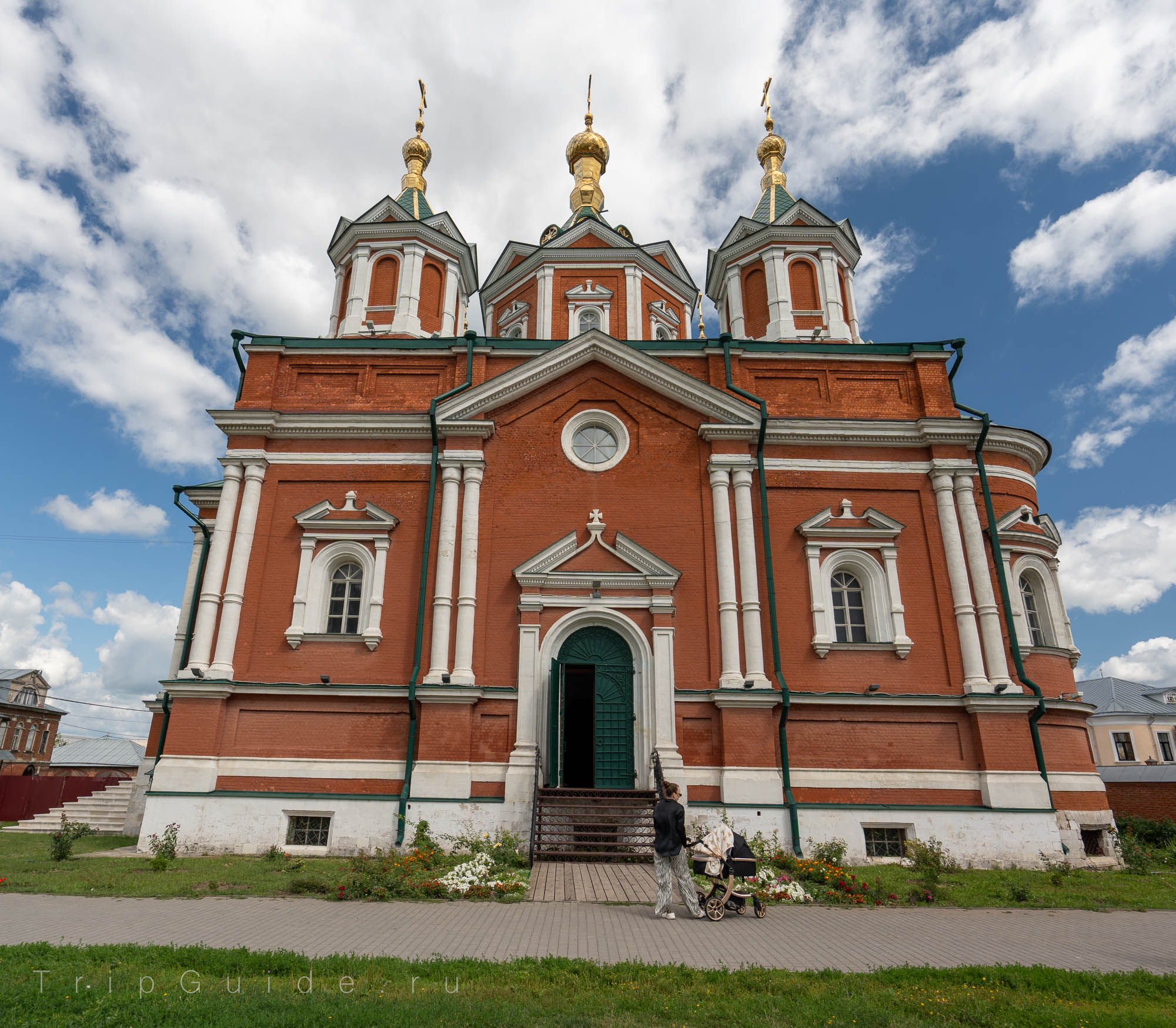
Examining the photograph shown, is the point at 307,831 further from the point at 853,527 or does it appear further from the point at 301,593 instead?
the point at 853,527

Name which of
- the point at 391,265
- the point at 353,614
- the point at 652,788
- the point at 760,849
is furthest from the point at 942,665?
the point at 391,265

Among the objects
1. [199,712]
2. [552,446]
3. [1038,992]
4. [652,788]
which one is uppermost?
[552,446]

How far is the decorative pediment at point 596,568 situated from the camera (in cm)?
1490

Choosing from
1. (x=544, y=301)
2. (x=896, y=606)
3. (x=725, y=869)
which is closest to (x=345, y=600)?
(x=725, y=869)

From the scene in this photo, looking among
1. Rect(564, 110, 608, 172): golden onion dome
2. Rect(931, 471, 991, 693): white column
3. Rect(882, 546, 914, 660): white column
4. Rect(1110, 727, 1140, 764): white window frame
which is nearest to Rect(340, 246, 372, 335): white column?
Rect(564, 110, 608, 172): golden onion dome

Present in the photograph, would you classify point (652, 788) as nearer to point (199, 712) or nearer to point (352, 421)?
point (199, 712)

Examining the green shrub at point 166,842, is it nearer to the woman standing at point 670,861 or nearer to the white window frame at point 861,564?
the woman standing at point 670,861

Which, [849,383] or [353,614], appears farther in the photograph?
[849,383]

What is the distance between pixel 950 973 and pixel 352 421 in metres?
13.8

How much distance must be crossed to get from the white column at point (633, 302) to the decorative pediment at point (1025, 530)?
9.64m

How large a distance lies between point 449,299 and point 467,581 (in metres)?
9.21

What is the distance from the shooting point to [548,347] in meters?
17.1

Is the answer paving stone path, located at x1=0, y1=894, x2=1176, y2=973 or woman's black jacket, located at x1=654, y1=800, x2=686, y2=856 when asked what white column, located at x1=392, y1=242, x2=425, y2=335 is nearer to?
paving stone path, located at x1=0, y1=894, x2=1176, y2=973

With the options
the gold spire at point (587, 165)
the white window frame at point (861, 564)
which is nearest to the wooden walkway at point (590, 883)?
the white window frame at point (861, 564)
